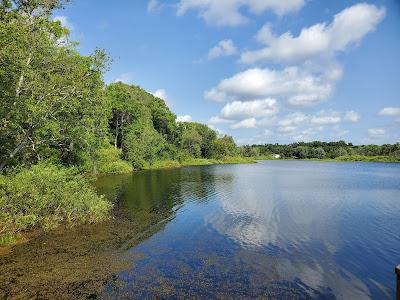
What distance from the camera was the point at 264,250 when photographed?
19.5 metres

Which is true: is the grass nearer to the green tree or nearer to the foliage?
the foliage

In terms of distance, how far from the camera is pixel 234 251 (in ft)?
63.4

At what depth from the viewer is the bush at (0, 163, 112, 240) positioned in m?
19.6

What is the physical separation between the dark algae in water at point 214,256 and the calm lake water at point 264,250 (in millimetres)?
62

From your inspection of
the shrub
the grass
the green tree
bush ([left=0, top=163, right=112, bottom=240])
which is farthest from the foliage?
bush ([left=0, top=163, right=112, bottom=240])

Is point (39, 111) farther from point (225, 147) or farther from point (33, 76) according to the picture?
point (225, 147)

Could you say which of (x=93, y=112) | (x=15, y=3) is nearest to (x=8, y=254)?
(x=93, y=112)

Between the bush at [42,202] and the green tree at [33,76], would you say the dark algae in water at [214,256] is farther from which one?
the green tree at [33,76]

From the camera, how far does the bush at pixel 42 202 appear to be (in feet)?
64.2

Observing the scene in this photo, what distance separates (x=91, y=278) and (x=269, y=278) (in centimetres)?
800

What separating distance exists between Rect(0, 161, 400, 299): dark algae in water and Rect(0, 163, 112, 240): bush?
1.29 metres

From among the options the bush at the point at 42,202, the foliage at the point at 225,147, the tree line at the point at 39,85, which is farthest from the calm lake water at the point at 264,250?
the foliage at the point at 225,147

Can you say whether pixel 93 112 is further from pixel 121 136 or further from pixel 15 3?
pixel 121 136

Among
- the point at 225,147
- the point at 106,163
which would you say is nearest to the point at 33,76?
the point at 106,163
